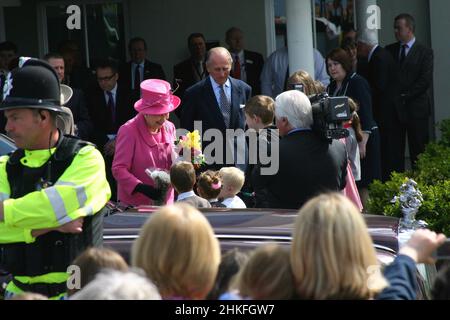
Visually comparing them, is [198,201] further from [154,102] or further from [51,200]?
[51,200]

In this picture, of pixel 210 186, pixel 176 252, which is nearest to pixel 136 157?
pixel 210 186

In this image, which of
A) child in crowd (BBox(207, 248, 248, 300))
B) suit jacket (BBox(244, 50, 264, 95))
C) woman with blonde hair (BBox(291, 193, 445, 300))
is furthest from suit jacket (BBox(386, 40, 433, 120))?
woman with blonde hair (BBox(291, 193, 445, 300))

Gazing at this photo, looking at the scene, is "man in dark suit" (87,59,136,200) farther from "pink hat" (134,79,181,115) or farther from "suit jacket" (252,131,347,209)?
"suit jacket" (252,131,347,209)

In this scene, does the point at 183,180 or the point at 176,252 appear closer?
the point at 176,252

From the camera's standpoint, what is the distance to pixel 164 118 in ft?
25.3

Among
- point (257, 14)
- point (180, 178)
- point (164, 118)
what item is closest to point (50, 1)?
point (257, 14)

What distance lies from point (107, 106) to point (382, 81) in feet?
9.53

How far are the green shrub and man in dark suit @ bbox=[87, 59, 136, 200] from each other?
123 inches

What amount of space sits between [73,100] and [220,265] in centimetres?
555

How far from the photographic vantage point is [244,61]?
11930 mm

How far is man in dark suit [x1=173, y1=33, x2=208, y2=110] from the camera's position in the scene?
11742mm

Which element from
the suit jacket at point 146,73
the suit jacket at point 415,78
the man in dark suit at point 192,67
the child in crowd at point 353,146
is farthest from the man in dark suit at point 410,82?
the suit jacket at point 146,73

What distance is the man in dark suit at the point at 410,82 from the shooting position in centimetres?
1115

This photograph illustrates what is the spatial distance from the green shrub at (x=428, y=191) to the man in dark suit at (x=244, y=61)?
3.22 m
